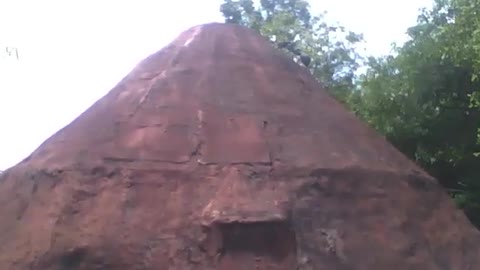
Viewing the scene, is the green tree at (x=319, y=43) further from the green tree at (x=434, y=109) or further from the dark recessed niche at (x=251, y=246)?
the dark recessed niche at (x=251, y=246)

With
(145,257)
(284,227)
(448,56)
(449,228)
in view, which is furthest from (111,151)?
(448,56)

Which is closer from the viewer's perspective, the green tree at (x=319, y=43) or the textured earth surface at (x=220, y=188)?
the textured earth surface at (x=220, y=188)

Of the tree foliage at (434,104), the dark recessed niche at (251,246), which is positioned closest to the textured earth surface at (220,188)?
the dark recessed niche at (251,246)

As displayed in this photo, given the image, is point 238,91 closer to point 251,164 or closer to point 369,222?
point 251,164

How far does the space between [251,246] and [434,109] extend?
11.2m

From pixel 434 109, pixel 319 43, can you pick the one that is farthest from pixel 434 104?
pixel 319 43

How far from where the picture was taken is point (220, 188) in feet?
19.3

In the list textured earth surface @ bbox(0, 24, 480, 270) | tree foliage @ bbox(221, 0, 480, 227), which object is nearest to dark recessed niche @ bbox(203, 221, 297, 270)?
textured earth surface @ bbox(0, 24, 480, 270)

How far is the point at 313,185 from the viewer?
6113 millimetres

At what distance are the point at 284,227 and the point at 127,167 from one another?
1.18 meters

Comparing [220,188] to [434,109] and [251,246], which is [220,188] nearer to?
[251,246]

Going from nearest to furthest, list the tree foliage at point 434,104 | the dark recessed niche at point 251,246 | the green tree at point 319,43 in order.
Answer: the dark recessed niche at point 251,246 → the tree foliage at point 434,104 → the green tree at point 319,43

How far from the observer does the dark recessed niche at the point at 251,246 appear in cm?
561

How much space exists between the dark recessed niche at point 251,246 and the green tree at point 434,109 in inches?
391
